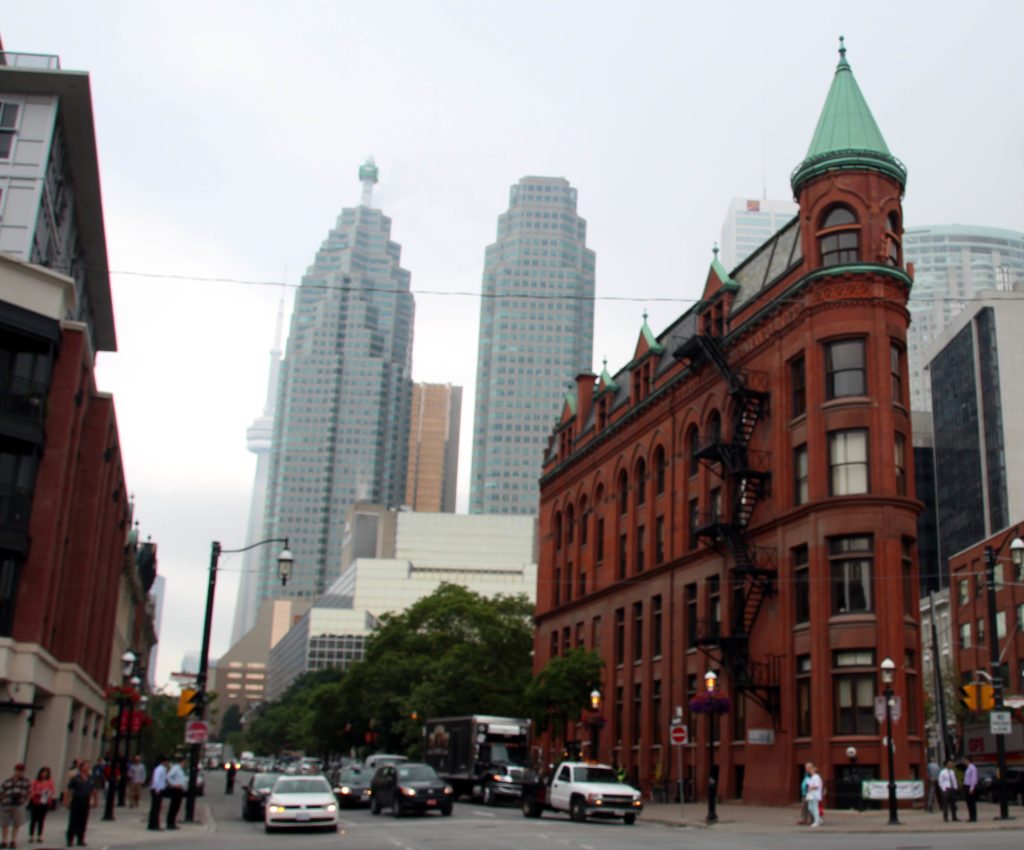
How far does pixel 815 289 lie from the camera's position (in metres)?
43.1

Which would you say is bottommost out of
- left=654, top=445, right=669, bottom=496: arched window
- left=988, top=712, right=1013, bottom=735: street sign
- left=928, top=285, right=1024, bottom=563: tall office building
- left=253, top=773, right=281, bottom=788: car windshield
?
left=253, top=773, right=281, bottom=788: car windshield

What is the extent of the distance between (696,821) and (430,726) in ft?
61.9

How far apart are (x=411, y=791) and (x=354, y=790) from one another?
8.45 metres

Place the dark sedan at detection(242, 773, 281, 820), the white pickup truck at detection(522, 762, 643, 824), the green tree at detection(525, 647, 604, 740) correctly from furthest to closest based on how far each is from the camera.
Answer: the green tree at detection(525, 647, 604, 740)
the dark sedan at detection(242, 773, 281, 820)
the white pickup truck at detection(522, 762, 643, 824)

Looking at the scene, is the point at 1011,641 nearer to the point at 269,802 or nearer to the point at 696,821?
the point at 696,821

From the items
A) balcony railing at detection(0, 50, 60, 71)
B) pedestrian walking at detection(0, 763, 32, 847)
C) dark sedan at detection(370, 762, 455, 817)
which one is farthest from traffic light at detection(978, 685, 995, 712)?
balcony railing at detection(0, 50, 60, 71)

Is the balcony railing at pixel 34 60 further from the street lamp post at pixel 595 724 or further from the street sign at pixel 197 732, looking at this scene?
the street lamp post at pixel 595 724

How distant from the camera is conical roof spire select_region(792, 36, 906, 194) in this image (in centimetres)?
4334

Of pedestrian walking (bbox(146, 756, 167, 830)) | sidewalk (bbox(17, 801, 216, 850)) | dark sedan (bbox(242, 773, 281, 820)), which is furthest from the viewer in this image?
dark sedan (bbox(242, 773, 281, 820))

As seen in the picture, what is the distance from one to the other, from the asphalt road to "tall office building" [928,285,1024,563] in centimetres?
9528

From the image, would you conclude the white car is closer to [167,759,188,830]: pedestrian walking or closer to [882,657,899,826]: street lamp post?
[167,759,188,830]: pedestrian walking

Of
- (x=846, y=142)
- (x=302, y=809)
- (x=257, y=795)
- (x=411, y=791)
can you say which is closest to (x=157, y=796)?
(x=302, y=809)

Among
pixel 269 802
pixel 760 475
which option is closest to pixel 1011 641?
pixel 760 475

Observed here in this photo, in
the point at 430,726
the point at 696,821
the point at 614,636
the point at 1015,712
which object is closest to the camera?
the point at 696,821
